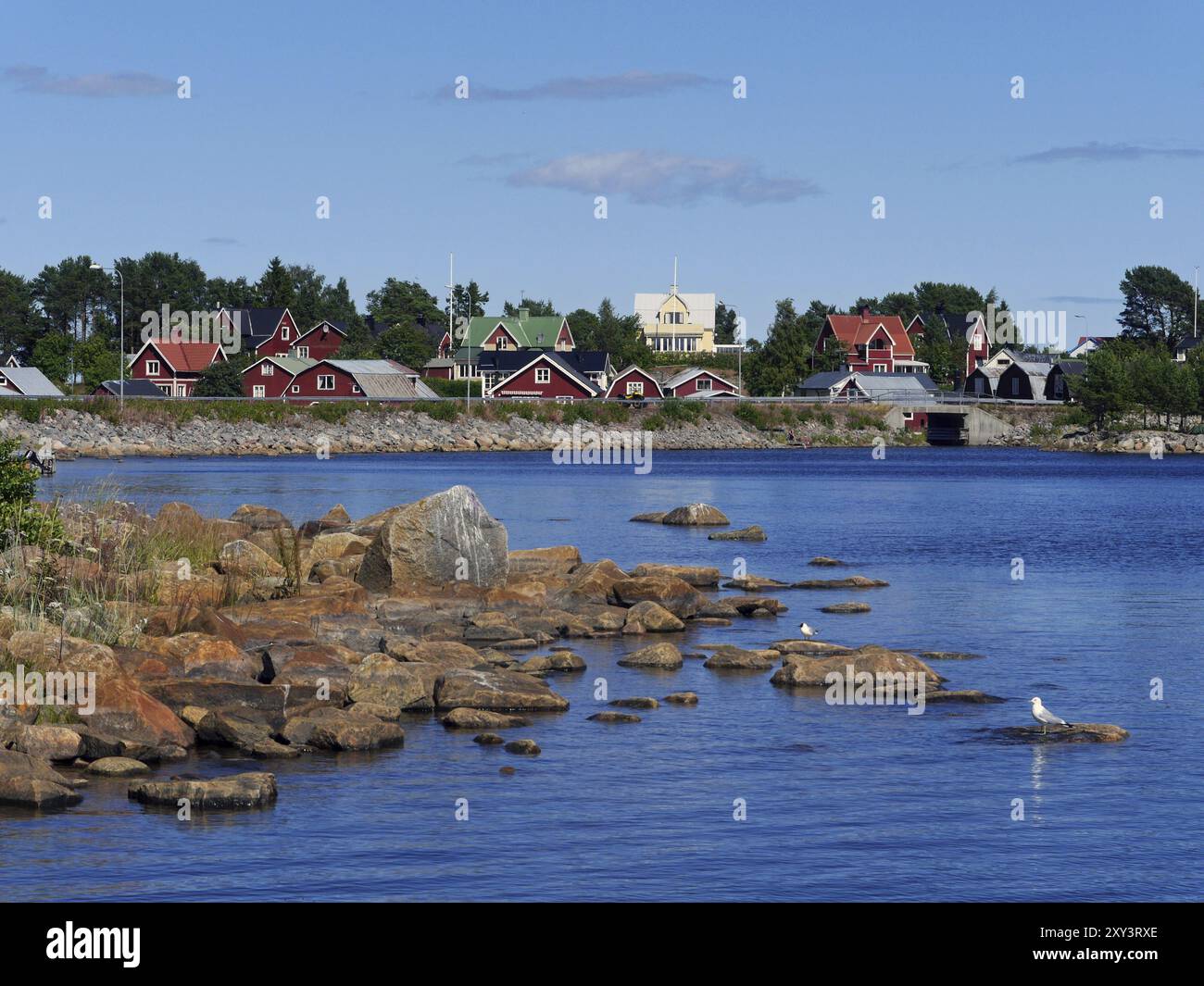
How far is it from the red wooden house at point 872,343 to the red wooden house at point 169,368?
58.6 metres

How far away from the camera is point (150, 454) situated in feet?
336

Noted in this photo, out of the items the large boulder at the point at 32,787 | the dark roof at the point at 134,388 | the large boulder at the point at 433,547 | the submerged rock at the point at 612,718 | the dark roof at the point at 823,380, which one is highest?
the dark roof at the point at 823,380

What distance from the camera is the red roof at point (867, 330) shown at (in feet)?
500

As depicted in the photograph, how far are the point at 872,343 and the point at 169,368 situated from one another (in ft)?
218

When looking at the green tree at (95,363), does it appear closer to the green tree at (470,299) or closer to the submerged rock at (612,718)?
the green tree at (470,299)

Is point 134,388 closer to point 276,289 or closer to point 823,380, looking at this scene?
point 276,289

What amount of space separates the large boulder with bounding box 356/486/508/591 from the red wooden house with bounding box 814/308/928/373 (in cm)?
12218

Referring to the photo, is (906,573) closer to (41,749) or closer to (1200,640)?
(1200,640)

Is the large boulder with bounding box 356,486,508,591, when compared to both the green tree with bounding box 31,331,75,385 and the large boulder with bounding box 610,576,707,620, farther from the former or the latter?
the green tree with bounding box 31,331,75,385

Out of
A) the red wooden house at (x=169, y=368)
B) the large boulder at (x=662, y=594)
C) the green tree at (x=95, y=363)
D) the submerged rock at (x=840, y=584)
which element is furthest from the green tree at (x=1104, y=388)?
the large boulder at (x=662, y=594)

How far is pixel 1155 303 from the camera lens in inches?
7313
